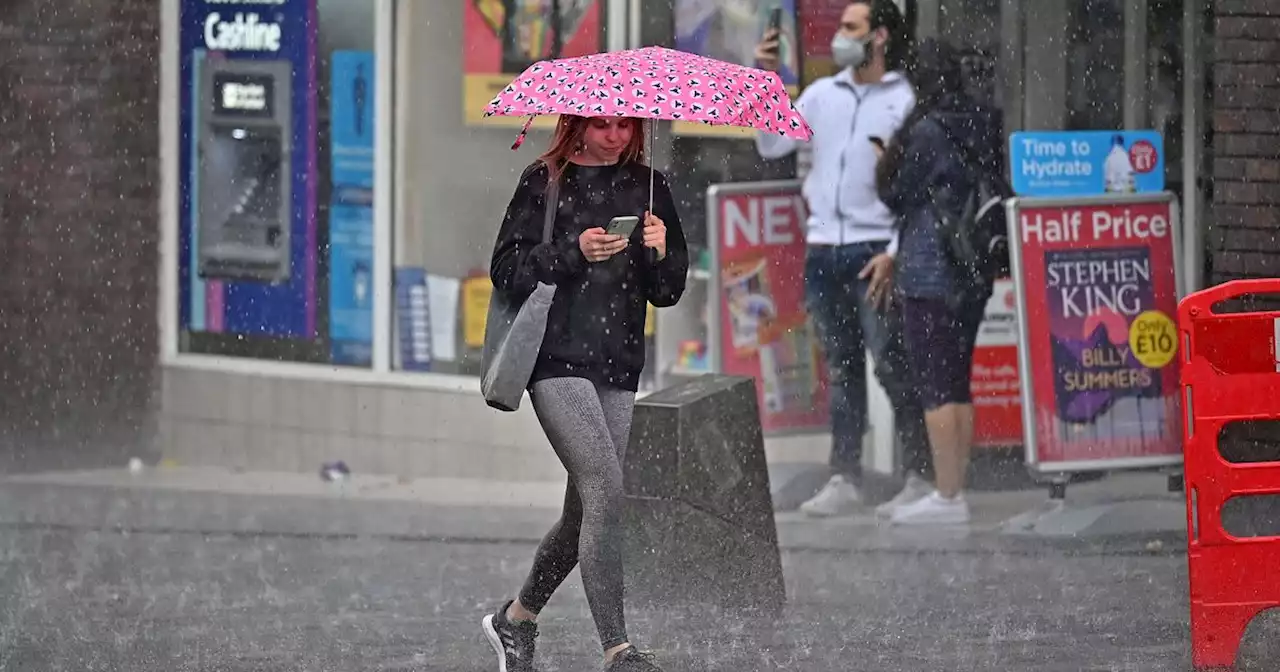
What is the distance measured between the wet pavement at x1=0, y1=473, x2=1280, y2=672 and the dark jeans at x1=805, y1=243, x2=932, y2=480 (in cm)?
97

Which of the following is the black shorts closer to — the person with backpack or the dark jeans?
the person with backpack

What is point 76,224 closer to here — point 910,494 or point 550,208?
point 910,494

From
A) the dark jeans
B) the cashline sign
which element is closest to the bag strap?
the dark jeans

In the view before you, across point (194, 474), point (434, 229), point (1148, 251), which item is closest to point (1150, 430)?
point (1148, 251)

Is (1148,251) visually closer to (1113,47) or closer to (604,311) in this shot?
(1113,47)

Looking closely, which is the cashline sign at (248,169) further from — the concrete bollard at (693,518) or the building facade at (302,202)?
the concrete bollard at (693,518)

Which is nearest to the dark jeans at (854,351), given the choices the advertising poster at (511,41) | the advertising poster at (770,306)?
the advertising poster at (770,306)

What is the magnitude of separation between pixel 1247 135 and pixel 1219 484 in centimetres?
345

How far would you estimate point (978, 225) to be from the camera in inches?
439

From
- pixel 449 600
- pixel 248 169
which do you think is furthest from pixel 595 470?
pixel 248 169

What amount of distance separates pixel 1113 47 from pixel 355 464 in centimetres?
440

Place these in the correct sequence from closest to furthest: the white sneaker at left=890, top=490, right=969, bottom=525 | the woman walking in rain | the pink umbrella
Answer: the pink umbrella → the woman walking in rain → the white sneaker at left=890, top=490, right=969, bottom=525

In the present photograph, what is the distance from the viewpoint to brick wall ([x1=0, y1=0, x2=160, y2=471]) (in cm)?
1317

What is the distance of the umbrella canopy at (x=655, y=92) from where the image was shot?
6777mm
